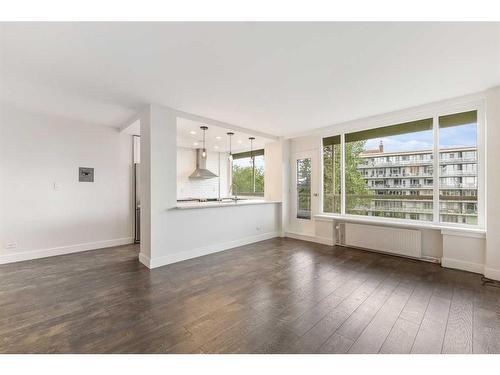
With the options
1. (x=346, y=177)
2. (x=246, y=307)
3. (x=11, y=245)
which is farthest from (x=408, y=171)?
(x=11, y=245)

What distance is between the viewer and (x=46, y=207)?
4098mm

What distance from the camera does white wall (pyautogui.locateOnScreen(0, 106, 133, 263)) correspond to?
379 centimetres

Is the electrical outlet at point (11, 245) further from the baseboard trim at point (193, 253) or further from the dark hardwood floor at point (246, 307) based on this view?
the baseboard trim at point (193, 253)

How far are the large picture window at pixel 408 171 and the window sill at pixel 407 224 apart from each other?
0.15 m

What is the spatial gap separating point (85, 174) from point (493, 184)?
265 inches

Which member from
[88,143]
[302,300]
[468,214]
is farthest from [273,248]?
[88,143]

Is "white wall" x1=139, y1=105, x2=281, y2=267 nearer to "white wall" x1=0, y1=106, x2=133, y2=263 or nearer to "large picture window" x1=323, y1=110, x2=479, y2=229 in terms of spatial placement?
"white wall" x1=0, y1=106, x2=133, y2=263

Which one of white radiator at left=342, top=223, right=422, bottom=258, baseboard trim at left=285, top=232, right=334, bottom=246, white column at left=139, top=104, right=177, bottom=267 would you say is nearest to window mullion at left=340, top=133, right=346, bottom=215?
white radiator at left=342, top=223, right=422, bottom=258

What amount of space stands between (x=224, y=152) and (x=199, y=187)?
168 cm

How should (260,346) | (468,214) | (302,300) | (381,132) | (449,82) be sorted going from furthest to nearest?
(381,132) < (468,214) < (449,82) < (302,300) < (260,346)

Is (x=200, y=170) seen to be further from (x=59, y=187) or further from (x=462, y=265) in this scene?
(x=462, y=265)

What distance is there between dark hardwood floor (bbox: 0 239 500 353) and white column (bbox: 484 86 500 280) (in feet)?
1.06

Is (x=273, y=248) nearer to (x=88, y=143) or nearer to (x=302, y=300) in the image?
(x=302, y=300)

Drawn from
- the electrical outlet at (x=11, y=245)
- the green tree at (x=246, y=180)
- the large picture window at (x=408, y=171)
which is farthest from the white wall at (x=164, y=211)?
the green tree at (x=246, y=180)
